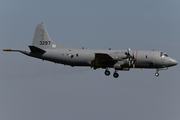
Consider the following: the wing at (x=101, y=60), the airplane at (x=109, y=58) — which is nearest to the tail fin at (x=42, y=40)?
the airplane at (x=109, y=58)

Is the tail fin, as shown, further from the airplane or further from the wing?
the wing

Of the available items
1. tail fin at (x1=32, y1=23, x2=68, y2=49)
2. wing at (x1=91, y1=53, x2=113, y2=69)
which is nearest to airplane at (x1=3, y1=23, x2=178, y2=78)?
wing at (x1=91, y1=53, x2=113, y2=69)

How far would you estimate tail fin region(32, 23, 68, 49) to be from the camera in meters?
44.7

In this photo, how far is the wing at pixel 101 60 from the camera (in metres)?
40.7

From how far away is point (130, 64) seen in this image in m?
41.9

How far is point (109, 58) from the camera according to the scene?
136 feet

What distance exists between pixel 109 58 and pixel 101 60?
3.96 ft

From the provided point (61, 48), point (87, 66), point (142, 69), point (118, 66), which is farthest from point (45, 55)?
point (142, 69)

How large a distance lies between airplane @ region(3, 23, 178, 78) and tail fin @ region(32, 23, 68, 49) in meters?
0.99

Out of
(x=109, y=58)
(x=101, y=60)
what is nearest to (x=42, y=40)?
(x=101, y=60)

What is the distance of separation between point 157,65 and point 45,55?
15838 millimetres

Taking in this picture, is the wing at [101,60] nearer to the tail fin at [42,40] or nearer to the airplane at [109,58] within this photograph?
the airplane at [109,58]

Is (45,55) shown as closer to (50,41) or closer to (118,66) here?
(50,41)

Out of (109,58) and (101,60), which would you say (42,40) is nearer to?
(101,60)
